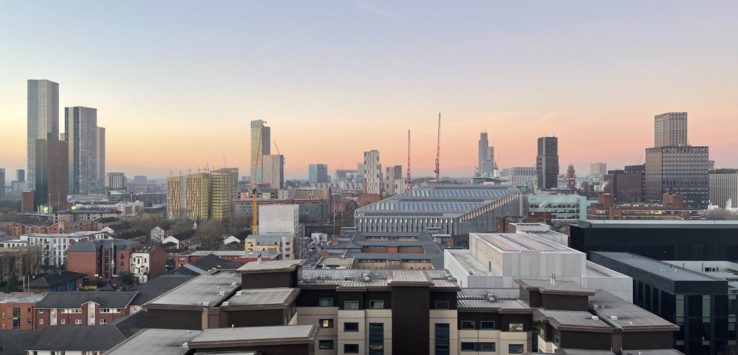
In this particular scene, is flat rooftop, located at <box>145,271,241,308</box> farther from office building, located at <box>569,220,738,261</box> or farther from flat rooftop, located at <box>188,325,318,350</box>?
office building, located at <box>569,220,738,261</box>

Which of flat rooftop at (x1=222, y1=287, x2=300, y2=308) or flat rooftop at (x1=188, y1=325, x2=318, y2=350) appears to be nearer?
flat rooftop at (x1=188, y1=325, x2=318, y2=350)

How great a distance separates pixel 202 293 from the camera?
21.1m

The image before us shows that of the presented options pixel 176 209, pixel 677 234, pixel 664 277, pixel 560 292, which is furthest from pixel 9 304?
pixel 176 209

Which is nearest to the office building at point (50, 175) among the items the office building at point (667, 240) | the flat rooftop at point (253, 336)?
the office building at point (667, 240)

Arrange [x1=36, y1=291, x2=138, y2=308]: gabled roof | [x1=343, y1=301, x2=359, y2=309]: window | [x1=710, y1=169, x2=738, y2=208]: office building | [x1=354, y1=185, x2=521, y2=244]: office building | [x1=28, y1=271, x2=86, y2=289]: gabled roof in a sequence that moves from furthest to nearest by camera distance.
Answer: [x1=710, y1=169, x2=738, y2=208]: office building < [x1=354, y1=185, x2=521, y2=244]: office building < [x1=28, y1=271, x2=86, y2=289]: gabled roof < [x1=36, y1=291, x2=138, y2=308]: gabled roof < [x1=343, y1=301, x2=359, y2=309]: window

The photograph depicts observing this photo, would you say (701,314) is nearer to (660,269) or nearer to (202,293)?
(660,269)

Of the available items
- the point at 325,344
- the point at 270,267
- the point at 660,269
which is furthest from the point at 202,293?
the point at 660,269

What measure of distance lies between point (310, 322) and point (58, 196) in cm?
17806

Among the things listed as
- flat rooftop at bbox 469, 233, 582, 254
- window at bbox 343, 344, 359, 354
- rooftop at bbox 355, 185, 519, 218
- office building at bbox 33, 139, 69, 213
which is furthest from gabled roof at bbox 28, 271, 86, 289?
office building at bbox 33, 139, 69, 213

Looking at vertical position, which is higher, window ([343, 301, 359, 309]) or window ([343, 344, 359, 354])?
window ([343, 301, 359, 309])

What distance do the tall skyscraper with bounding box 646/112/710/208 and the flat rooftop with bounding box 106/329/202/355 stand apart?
150 m

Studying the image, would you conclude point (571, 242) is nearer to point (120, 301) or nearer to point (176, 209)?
point (120, 301)

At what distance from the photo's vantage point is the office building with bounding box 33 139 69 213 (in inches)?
6934

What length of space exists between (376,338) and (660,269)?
23.7 m
